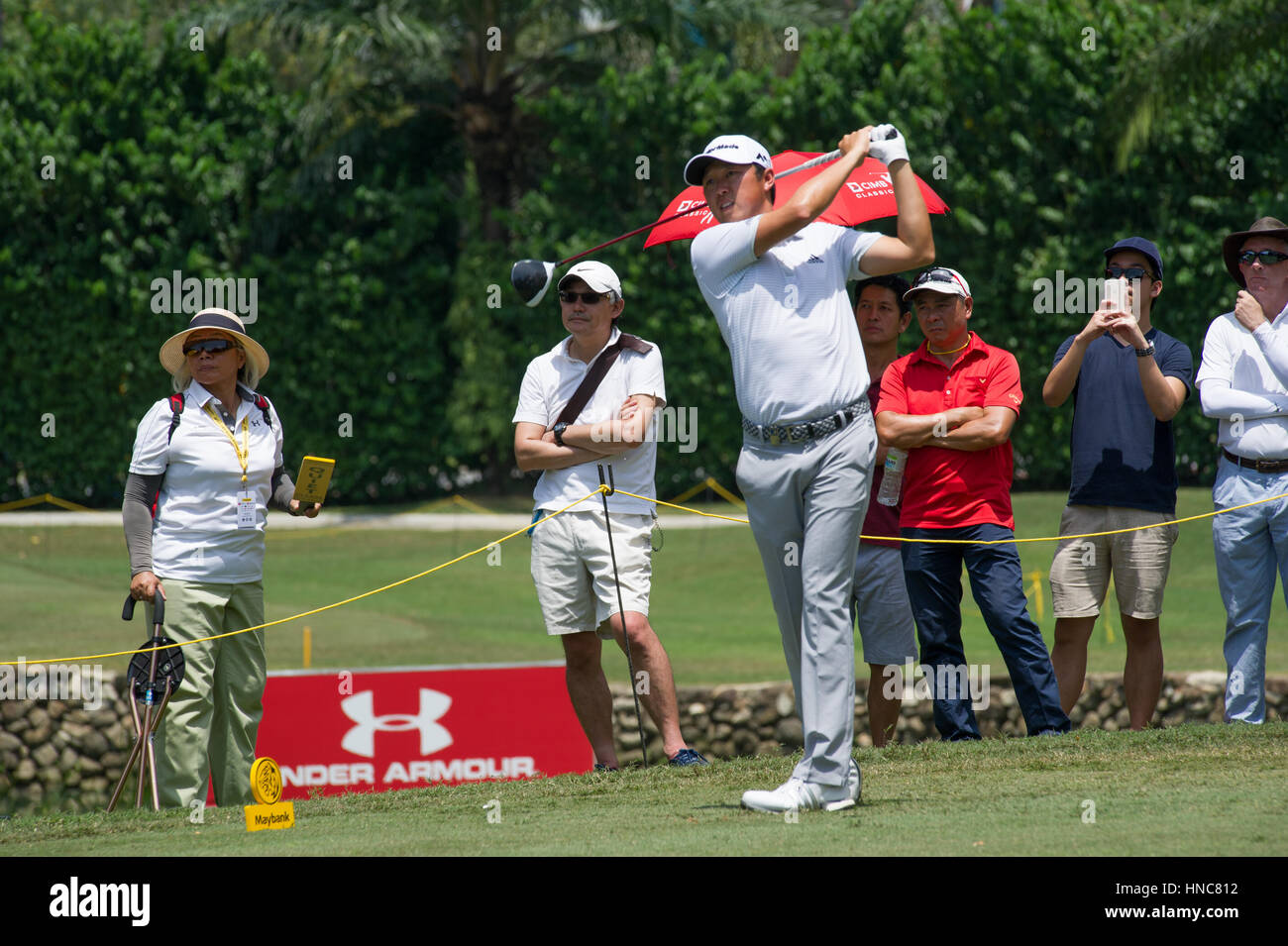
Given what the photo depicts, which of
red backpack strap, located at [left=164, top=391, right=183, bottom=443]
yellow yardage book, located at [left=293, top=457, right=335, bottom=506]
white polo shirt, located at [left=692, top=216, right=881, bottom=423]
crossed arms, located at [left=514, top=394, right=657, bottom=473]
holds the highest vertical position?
white polo shirt, located at [left=692, top=216, right=881, bottom=423]

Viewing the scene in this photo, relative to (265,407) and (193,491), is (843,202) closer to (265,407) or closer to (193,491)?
(265,407)

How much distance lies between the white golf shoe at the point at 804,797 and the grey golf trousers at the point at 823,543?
1.2 inches

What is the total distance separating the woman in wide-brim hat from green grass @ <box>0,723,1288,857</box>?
696 millimetres

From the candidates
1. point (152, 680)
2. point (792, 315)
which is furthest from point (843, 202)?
point (152, 680)

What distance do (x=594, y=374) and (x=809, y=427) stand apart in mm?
1950

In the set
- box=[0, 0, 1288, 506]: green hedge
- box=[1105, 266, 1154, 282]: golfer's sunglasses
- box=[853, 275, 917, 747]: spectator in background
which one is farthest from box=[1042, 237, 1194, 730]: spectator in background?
box=[0, 0, 1288, 506]: green hedge

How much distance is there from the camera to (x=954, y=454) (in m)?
6.63

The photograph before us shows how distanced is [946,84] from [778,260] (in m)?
16.5

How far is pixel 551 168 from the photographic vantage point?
22641 millimetres

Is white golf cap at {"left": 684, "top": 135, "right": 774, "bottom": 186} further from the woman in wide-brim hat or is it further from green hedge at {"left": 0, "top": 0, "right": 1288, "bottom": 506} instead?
green hedge at {"left": 0, "top": 0, "right": 1288, "bottom": 506}

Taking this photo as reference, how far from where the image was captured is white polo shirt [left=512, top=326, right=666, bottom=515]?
6598 mm

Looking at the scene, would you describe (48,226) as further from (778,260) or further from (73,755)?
(778,260)

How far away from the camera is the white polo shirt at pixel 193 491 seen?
6.46 metres
